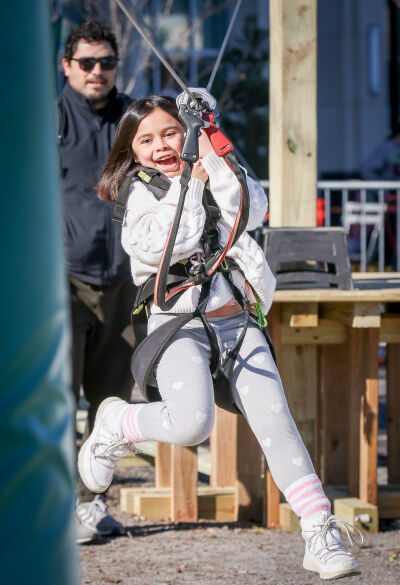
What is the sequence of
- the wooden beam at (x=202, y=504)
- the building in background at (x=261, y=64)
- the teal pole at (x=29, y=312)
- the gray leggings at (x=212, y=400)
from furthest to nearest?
the building in background at (x=261, y=64)
the wooden beam at (x=202, y=504)
the gray leggings at (x=212, y=400)
the teal pole at (x=29, y=312)

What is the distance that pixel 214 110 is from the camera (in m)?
3.58

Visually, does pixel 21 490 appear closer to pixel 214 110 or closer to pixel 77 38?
pixel 214 110

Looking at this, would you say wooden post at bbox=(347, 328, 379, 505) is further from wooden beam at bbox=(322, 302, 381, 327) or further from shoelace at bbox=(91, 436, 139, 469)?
shoelace at bbox=(91, 436, 139, 469)

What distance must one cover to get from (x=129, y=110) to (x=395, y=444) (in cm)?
244

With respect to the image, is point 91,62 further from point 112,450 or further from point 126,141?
point 112,450

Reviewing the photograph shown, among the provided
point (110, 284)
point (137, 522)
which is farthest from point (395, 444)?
point (110, 284)

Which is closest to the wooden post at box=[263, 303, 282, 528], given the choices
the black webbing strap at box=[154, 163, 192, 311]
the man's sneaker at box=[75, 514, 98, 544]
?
the man's sneaker at box=[75, 514, 98, 544]

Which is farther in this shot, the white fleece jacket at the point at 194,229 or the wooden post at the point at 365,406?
the wooden post at the point at 365,406

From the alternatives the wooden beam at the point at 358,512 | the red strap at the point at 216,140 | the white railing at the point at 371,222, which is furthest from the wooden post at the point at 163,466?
the white railing at the point at 371,222

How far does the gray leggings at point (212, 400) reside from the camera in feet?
11.3

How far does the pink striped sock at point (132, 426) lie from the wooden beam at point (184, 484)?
1.27m

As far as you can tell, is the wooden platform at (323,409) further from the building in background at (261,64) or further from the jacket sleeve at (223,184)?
the building in background at (261,64)

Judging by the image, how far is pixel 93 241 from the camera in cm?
475

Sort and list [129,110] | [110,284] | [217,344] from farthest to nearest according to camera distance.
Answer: [110,284] → [129,110] → [217,344]
